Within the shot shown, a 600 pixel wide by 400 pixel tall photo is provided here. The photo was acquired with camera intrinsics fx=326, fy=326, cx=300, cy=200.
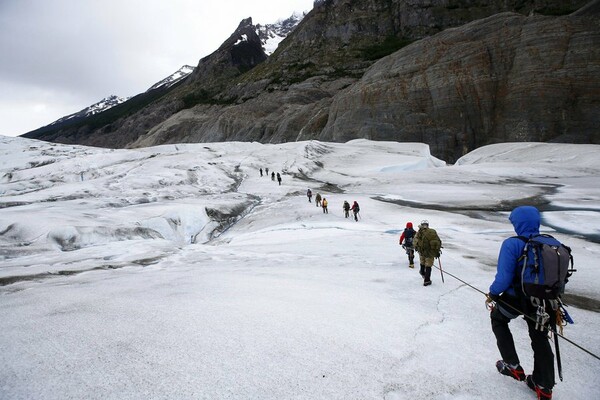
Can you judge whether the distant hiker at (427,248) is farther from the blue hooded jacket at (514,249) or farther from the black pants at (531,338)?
the blue hooded jacket at (514,249)

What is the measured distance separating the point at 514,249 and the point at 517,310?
28.6 inches

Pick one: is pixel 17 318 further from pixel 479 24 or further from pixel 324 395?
pixel 479 24

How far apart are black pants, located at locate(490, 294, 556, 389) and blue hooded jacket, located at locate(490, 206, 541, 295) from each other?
19cm

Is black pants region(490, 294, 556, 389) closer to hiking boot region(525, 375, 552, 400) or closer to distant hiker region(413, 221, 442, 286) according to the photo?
hiking boot region(525, 375, 552, 400)

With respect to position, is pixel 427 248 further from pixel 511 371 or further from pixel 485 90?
pixel 485 90

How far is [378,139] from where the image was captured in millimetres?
65250

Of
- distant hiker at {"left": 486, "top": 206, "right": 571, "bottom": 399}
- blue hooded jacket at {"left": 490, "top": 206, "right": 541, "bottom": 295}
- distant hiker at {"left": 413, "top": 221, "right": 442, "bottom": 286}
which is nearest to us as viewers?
distant hiker at {"left": 486, "top": 206, "right": 571, "bottom": 399}

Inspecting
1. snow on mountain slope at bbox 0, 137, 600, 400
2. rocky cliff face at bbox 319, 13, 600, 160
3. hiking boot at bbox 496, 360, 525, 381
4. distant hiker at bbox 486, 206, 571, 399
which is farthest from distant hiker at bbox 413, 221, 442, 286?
rocky cliff face at bbox 319, 13, 600, 160

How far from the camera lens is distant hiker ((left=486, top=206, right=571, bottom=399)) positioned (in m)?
3.53

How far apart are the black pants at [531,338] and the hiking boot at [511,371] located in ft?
0.23

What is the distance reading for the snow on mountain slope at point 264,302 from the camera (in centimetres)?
397

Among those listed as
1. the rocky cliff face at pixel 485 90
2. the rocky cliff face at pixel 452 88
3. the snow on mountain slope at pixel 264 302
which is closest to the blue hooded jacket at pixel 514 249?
the snow on mountain slope at pixel 264 302

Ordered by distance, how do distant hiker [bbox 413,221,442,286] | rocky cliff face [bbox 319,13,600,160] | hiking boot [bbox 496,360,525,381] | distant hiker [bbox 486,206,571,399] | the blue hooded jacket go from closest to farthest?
distant hiker [bbox 486,206,571,399] → the blue hooded jacket → hiking boot [bbox 496,360,525,381] → distant hiker [bbox 413,221,442,286] → rocky cliff face [bbox 319,13,600,160]

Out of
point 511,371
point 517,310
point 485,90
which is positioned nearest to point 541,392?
point 511,371
